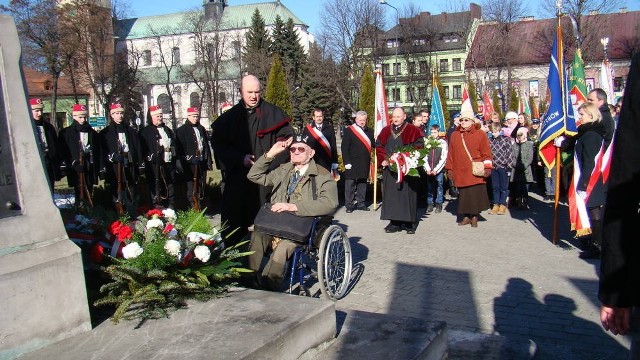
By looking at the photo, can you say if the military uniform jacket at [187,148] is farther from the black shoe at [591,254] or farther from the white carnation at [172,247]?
the white carnation at [172,247]

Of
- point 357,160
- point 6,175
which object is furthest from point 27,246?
point 357,160

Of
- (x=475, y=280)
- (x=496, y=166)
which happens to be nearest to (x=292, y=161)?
(x=475, y=280)

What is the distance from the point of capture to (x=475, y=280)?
6656 mm

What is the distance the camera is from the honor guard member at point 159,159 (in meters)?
A: 10.9

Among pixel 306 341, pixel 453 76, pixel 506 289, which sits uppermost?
pixel 453 76

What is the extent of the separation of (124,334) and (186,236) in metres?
1.10

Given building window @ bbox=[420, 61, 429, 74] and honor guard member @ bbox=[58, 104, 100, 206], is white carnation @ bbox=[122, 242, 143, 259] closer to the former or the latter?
honor guard member @ bbox=[58, 104, 100, 206]

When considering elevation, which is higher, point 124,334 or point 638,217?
point 638,217

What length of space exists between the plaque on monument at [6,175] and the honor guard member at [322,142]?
28.5 ft

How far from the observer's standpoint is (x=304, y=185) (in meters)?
5.87

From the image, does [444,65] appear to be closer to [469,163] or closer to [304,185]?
[469,163]

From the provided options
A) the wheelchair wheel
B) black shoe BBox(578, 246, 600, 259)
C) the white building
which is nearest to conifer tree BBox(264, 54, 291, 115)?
black shoe BBox(578, 246, 600, 259)

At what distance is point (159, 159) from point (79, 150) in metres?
1.40

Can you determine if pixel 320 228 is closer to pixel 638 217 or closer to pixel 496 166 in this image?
pixel 638 217
